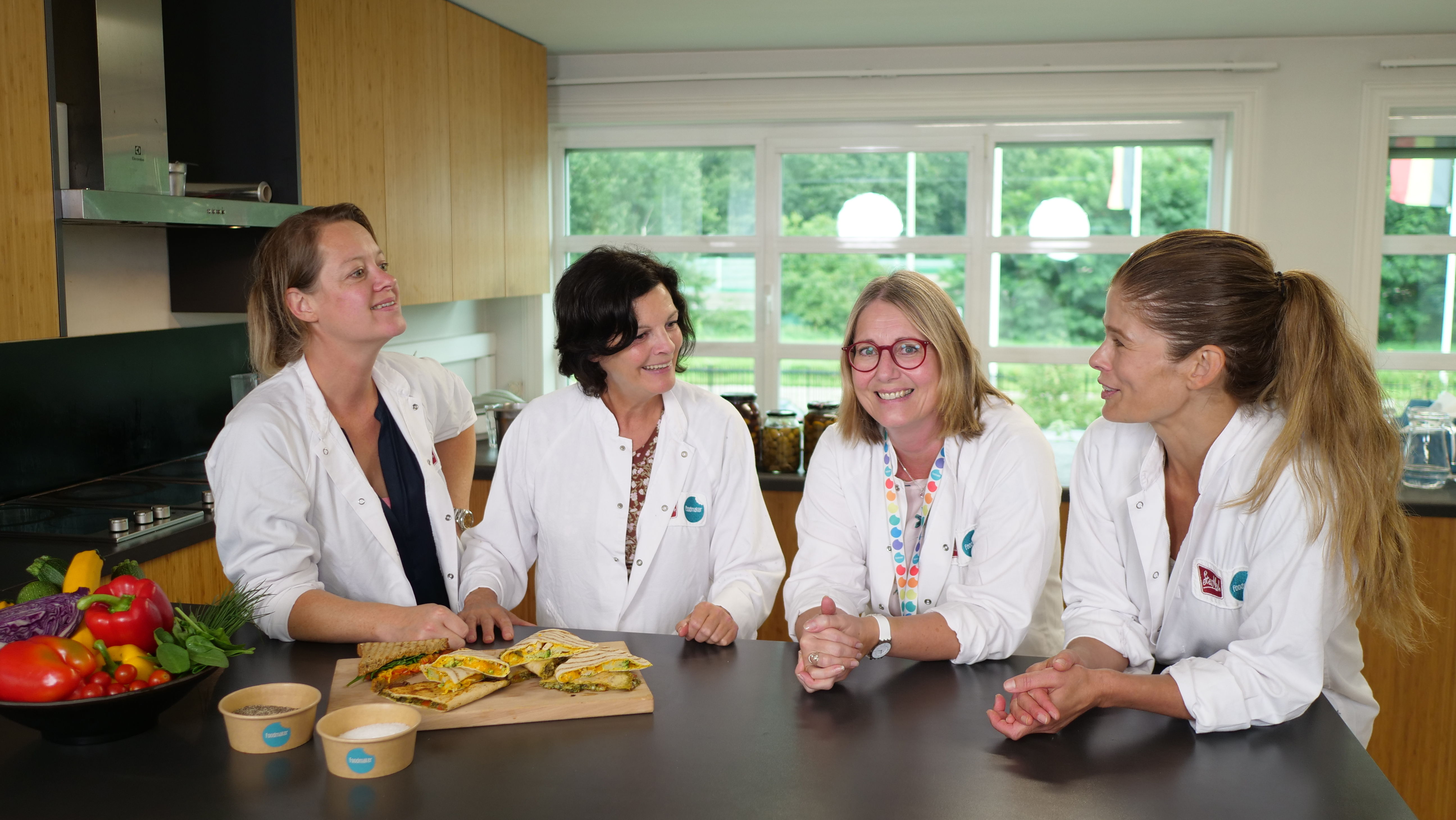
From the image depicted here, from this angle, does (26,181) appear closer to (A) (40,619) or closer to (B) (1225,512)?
(A) (40,619)

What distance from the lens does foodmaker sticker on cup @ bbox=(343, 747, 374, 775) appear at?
123 cm

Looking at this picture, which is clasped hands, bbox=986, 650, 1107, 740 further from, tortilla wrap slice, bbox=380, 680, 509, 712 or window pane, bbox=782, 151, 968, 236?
window pane, bbox=782, 151, 968, 236

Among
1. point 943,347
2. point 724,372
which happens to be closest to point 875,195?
point 724,372

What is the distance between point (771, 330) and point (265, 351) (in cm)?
319

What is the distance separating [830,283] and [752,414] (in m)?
1.69

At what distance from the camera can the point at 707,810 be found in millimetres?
1168

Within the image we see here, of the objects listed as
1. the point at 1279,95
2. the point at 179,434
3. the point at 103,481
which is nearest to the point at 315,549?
the point at 103,481

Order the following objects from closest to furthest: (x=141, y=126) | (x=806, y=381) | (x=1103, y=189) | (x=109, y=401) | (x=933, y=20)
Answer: (x=141, y=126)
(x=109, y=401)
(x=933, y=20)
(x=1103, y=189)
(x=806, y=381)

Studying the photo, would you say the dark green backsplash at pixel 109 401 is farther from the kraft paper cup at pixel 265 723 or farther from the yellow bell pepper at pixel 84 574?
the kraft paper cup at pixel 265 723

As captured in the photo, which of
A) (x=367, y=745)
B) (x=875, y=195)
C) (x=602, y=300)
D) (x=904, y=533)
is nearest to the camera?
(x=367, y=745)

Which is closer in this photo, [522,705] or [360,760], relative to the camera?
[360,760]

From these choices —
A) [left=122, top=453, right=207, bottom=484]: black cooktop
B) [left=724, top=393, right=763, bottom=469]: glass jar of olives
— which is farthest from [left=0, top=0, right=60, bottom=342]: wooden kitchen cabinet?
[left=724, top=393, right=763, bottom=469]: glass jar of olives

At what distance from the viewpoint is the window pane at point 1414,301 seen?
462 cm

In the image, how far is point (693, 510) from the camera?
87.9 inches
